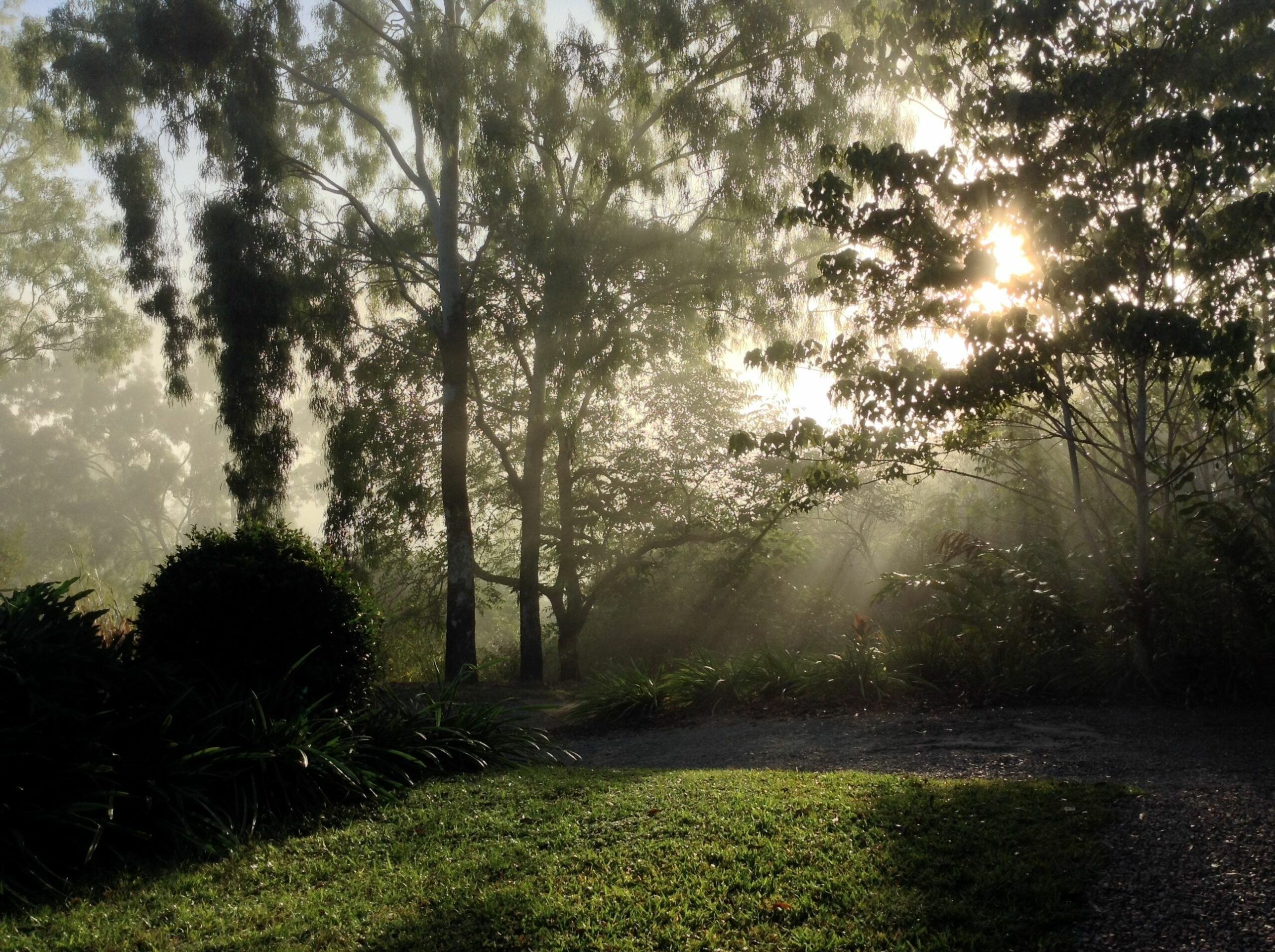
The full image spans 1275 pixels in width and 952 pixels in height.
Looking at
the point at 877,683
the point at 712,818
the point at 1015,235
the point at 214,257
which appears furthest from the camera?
the point at 214,257

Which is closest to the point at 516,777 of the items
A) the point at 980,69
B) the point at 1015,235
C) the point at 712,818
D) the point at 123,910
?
the point at 712,818

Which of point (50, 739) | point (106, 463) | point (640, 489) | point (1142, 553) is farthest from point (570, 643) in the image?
point (106, 463)

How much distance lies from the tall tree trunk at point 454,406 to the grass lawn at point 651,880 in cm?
799

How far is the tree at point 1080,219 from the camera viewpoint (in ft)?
24.2

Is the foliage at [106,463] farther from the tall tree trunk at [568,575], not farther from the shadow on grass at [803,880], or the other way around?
the shadow on grass at [803,880]

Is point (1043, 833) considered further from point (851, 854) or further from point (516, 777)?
point (516, 777)

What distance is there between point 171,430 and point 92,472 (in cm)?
456

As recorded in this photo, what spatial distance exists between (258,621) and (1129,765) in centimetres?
594

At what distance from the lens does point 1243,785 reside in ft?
16.8

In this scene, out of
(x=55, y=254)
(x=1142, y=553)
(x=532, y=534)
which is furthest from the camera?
(x=55, y=254)

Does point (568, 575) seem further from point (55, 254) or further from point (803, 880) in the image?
point (55, 254)

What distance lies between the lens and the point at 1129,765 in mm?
5922

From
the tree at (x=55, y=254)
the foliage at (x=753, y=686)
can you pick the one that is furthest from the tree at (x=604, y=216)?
the tree at (x=55, y=254)

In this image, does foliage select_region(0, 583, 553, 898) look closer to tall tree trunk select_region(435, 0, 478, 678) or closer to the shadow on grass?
the shadow on grass
